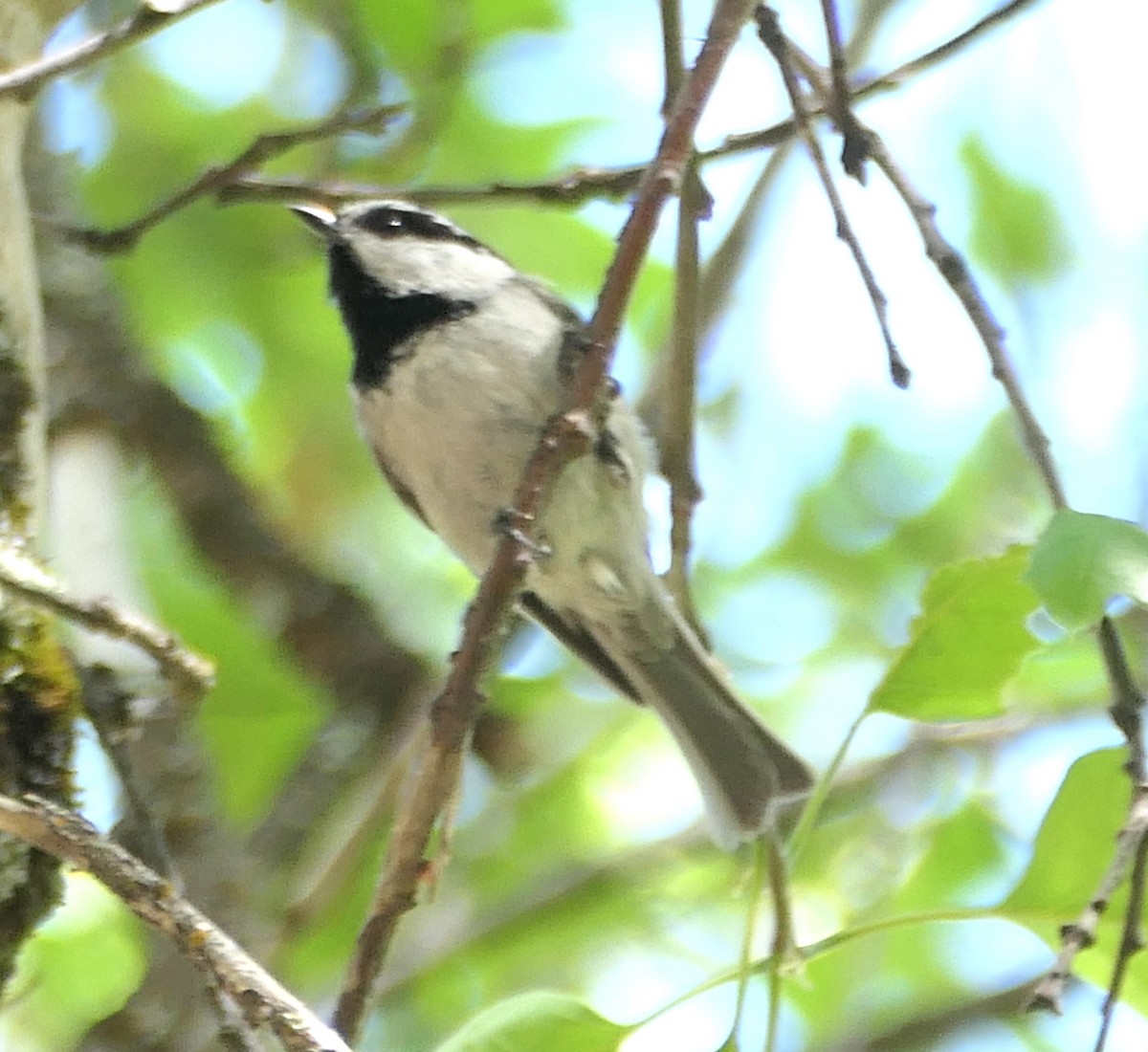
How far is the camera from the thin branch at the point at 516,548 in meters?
1.20

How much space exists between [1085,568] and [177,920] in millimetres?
701

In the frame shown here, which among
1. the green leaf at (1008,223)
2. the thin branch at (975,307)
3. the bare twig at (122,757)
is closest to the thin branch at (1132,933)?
the thin branch at (975,307)

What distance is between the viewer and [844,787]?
2484 mm

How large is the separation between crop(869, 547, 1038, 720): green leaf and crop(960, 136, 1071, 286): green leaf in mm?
1684

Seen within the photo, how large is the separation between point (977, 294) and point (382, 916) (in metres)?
0.73

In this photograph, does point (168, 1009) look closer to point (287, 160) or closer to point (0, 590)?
point (0, 590)

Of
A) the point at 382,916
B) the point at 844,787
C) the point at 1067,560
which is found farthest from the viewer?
the point at 844,787

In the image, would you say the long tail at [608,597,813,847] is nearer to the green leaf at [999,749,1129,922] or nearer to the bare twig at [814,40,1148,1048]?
the green leaf at [999,749,1129,922]

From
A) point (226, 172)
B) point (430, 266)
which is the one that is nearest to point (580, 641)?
point (430, 266)

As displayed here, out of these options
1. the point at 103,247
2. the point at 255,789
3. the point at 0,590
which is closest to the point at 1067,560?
the point at 0,590

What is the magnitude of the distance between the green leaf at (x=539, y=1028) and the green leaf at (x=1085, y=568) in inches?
24.4

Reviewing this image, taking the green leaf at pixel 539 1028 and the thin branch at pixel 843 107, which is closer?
the green leaf at pixel 539 1028

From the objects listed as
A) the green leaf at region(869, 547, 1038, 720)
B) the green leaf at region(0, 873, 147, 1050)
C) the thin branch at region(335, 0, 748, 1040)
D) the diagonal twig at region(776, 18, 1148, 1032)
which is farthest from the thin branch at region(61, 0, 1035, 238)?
the green leaf at region(0, 873, 147, 1050)

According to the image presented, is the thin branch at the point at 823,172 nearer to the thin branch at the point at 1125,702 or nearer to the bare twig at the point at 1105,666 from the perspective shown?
the bare twig at the point at 1105,666
